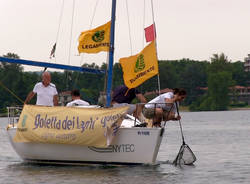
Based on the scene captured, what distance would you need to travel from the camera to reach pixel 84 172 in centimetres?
1886

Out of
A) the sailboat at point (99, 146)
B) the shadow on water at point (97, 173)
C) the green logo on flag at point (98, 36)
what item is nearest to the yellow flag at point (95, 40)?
the green logo on flag at point (98, 36)

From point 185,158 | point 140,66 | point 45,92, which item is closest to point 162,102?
point 140,66

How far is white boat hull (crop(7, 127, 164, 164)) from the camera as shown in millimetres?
18703

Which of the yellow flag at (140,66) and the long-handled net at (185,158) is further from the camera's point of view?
the long-handled net at (185,158)

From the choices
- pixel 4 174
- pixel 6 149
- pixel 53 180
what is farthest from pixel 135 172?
pixel 6 149

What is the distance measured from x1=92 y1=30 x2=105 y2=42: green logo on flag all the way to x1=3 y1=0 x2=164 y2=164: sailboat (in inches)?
10.3

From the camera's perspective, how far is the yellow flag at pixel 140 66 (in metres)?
19.5

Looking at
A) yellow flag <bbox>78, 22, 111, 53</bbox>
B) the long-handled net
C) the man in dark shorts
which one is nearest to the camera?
the man in dark shorts

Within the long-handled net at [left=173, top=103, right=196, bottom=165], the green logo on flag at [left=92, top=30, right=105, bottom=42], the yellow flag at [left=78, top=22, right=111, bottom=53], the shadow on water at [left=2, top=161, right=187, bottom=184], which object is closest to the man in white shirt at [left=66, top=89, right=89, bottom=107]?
the yellow flag at [left=78, top=22, right=111, bottom=53]

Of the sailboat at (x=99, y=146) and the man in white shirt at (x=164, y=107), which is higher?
the man in white shirt at (x=164, y=107)

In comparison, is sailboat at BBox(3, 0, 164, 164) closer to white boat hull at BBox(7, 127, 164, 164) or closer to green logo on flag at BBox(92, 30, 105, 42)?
white boat hull at BBox(7, 127, 164, 164)

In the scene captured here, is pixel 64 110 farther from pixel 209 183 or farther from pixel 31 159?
pixel 209 183

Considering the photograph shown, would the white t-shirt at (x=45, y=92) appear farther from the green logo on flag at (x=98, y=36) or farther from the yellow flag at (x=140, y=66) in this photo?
the yellow flag at (x=140, y=66)

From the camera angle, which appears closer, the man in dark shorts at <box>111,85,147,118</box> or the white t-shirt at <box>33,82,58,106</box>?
the man in dark shorts at <box>111,85,147,118</box>
